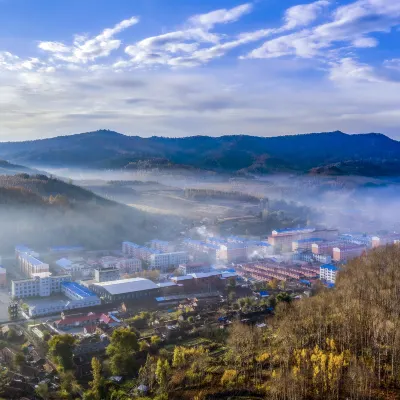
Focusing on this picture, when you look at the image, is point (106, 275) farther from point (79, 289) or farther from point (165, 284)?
point (165, 284)

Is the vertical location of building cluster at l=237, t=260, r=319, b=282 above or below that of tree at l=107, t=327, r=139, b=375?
below

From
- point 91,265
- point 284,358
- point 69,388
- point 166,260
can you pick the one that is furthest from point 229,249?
point 69,388

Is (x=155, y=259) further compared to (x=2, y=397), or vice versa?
(x=155, y=259)

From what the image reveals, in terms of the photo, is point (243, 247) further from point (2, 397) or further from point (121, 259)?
point (2, 397)

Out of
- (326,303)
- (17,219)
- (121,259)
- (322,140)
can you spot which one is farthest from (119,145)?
(326,303)

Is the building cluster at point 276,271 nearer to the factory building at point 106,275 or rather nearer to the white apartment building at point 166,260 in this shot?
the white apartment building at point 166,260

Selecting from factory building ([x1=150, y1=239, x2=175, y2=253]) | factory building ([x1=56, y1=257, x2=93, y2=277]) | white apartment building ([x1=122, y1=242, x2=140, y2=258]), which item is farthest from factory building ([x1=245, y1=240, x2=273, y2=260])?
factory building ([x1=56, y1=257, x2=93, y2=277])

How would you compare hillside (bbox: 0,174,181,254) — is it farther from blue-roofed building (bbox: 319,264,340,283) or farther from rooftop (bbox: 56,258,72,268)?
blue-roofed building (bbox: 319,264,340,283)

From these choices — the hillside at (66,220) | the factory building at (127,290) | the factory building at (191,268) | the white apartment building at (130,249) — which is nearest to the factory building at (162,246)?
the white apartment building at (130,249)
